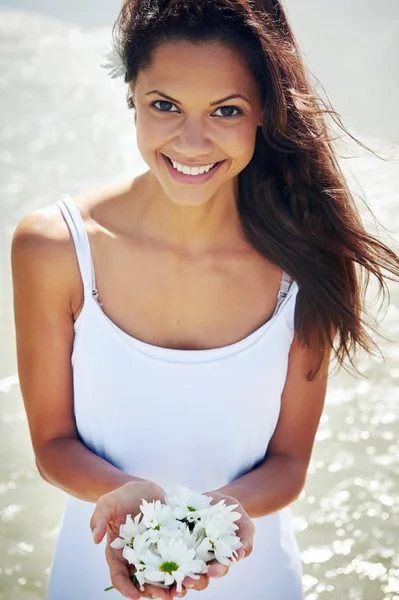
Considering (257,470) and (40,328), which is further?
(257,470)

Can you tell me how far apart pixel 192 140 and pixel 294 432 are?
0.88 m

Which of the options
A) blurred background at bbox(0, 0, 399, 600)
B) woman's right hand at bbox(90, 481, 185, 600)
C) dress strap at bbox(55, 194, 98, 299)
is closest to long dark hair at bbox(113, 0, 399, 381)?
blurred background at bbox(0, 0, 399, 600)

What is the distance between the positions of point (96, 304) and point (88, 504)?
0.57m

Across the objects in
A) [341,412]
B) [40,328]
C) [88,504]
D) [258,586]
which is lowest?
[341,412]

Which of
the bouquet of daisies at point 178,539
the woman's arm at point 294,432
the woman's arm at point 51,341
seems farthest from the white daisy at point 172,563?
the woman's arm at point 294,432

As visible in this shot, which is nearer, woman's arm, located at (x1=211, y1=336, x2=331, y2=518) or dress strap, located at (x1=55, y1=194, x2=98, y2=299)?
dress strap, located at (x1=55, y1=194, x2=98, y2=299)

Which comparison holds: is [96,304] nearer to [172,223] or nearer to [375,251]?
[172,223]

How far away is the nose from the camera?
2.16 metres

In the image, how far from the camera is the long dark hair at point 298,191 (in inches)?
86.7

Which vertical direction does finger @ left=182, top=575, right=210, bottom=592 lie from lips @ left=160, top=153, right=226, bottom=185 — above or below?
below

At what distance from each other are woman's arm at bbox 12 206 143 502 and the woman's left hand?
31 centimetres

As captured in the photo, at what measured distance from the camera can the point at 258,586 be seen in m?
2.45

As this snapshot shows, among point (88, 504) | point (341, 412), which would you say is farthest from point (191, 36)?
point (341, 412)

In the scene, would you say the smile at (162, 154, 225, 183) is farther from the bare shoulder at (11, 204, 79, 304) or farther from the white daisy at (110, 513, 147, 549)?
the white daisy at (110, 513, 147, 549)
